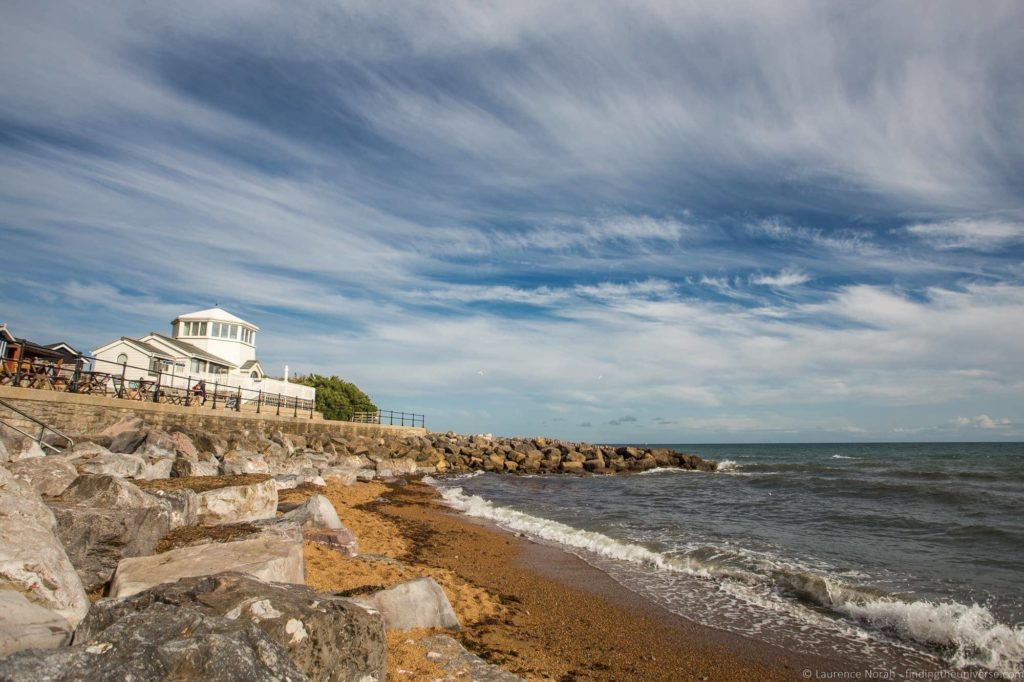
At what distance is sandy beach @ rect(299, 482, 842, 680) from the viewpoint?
5.99 metres

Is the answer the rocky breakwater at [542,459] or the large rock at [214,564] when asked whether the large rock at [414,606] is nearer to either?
the large rock at [214,564]

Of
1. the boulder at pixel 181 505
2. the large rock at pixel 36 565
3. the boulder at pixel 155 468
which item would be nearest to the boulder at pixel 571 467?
the boulder at pixel 155 468

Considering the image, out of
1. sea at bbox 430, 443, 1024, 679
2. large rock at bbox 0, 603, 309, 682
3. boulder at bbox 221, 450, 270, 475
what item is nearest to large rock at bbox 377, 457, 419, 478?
sea at bbox 430, 443, 1024, 679

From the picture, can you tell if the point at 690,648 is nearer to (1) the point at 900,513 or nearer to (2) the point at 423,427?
(1) the point at 900,513

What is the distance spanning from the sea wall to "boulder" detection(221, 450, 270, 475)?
5.94 metres

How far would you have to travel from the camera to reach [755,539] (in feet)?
43.0

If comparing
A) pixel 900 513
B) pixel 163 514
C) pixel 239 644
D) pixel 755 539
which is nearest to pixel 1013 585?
pixel 755 539

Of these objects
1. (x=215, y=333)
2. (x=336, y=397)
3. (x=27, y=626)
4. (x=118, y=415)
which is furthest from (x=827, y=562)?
(x=336, y=397)

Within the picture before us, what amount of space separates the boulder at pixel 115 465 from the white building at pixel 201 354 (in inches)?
901

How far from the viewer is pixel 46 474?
6984 mm

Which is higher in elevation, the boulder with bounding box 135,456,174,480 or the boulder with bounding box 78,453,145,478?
the boulder with bounding box 78,453,145,478

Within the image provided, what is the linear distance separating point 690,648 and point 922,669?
262 cm

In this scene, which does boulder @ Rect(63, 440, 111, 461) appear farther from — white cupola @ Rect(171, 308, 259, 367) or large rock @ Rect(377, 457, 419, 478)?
white cupola @ Rect(171, 308, 259, 367)

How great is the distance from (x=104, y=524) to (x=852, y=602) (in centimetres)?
990
